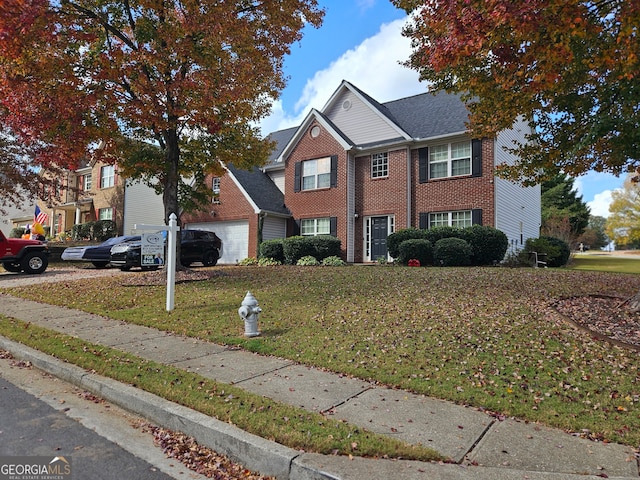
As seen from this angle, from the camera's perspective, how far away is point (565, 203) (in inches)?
1543

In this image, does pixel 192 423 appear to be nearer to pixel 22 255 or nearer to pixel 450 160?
pixel 22 255

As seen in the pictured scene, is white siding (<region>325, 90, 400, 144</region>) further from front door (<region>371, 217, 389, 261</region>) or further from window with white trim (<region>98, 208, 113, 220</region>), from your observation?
window with white trim (<region>98, 208, 113, 220</region>)

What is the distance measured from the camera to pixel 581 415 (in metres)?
3.75

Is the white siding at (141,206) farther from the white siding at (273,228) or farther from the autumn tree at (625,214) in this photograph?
the autumn tree at (625,214)

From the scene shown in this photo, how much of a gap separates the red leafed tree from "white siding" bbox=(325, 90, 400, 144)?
25.3 ft

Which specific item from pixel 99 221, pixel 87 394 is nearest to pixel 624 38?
pixel 87 394

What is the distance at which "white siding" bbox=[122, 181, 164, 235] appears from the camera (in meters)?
28.7

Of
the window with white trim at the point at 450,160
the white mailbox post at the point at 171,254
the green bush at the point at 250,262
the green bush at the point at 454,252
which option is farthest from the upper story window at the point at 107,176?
the white mailbox post at the point at 171,254

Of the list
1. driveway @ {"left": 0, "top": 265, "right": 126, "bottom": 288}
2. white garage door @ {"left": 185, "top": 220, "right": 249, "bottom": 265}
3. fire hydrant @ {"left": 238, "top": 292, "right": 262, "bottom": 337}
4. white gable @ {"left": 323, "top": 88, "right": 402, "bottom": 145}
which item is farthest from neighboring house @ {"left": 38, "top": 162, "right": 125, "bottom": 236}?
fire hydrant @ {"left": 238, "top": 292, "right": 262, "bottom": 337}

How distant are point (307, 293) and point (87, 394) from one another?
18.5ft

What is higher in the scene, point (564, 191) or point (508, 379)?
point (564, 191)

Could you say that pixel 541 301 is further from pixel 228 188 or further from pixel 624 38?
pixel 228 188

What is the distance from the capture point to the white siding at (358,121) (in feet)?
64.6

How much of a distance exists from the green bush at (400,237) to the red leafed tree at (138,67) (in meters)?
7.87
